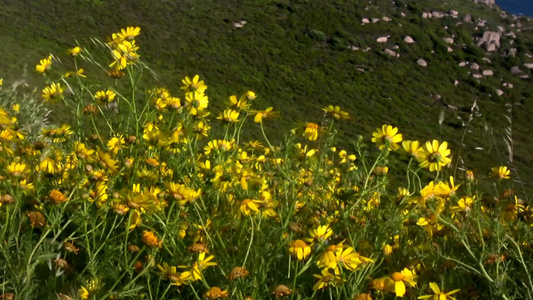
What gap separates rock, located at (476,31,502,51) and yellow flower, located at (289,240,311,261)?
4462cm

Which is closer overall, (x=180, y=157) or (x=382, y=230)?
(x=382, y=230)

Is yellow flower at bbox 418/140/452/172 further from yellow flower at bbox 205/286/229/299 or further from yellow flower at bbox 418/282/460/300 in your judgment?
yellow flower at bbox 205/286/229/299

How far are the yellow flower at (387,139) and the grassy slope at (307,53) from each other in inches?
975

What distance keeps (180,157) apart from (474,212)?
0.92m

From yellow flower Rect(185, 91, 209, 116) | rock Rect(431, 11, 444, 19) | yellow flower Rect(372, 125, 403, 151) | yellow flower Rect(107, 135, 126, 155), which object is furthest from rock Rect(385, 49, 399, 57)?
yellow flower Rect(372, 125, 403, 151)

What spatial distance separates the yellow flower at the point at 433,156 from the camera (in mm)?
1978

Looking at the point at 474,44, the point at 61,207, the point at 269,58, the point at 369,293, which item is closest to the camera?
the point at 369,293

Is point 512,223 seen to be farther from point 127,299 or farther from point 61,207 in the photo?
point 61,207

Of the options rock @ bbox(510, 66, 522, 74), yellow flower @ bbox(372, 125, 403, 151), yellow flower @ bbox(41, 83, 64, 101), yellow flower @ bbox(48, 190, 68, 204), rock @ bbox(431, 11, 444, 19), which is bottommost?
rock @ bbox(431, 11, 444, 19)

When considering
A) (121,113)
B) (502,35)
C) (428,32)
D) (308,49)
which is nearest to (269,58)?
(308,49)

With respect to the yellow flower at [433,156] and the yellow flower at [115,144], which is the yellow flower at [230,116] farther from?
the yellow flower at [433,156]

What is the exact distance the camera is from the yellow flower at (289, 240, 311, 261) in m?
1.72

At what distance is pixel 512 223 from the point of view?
6.90 feet

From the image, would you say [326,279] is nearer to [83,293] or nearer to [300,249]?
[300,249]
